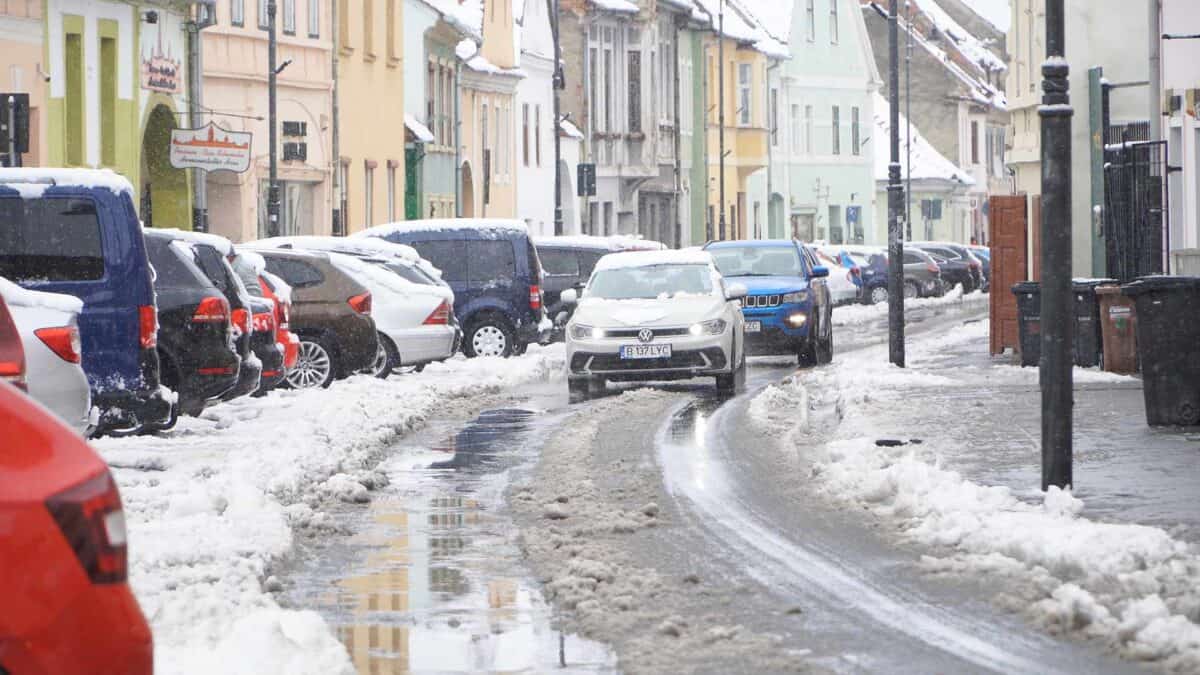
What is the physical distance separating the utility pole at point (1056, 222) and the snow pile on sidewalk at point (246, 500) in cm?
387

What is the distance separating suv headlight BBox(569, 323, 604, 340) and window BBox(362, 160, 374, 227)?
27.6 meters

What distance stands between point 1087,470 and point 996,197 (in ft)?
56.6

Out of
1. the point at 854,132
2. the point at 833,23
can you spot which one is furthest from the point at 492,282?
the point at 854,132

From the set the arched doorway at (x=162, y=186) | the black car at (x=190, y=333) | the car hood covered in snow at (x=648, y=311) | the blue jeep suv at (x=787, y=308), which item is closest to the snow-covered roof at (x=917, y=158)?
the arched doorway at (x=162, y=186)

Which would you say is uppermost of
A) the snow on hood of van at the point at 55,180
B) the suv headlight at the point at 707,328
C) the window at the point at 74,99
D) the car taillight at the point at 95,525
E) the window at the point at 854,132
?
the window at the point at 854,132

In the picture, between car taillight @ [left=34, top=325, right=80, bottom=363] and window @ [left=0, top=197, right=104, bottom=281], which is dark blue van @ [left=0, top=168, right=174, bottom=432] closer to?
window @ [left=0, top=197, right=104, bottom=281]

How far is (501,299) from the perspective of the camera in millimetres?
32469

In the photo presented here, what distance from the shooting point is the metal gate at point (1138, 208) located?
88.5 ft

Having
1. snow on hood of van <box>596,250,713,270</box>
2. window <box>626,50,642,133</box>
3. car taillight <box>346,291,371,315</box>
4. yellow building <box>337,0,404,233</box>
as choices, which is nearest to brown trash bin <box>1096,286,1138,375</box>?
snow on hood of van <box>596,250,713,270</box>

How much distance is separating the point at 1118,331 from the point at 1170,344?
26.8 feet

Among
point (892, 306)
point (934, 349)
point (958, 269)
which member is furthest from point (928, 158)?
point (892, 306)

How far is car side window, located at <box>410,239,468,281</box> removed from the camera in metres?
32.7

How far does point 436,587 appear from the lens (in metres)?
10.6

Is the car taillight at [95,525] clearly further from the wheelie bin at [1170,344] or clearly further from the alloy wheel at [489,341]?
the alloy wheel at [489,341]
